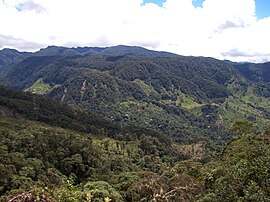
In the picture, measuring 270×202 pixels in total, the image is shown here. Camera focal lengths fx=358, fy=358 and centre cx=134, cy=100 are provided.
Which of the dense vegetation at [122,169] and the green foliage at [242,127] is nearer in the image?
the dense vegetation at [122,169]

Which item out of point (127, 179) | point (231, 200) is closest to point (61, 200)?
point (231, 200)

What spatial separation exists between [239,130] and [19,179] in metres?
58.3

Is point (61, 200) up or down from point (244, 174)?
up

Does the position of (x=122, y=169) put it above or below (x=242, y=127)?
below

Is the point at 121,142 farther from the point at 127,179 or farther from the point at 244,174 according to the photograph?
the point at 244,174

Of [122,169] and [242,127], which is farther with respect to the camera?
[122,169]

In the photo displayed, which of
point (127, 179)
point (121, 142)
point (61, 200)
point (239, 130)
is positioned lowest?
point (121, 142)

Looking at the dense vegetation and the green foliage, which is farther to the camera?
the green foliage

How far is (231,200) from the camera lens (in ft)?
97.7

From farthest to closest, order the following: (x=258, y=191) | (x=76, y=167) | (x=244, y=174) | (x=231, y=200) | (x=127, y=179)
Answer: (x=76, y=167) → (x=127, y=179) → (x=244, y=174) → (x=231, y=200) → (x=258, y=191)

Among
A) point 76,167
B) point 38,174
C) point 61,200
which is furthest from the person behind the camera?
point 76,167

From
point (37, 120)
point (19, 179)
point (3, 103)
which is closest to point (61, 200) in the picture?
point (19, 179)

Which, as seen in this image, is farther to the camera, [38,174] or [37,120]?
[37,120]

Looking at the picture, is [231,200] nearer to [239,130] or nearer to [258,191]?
[258,191]
